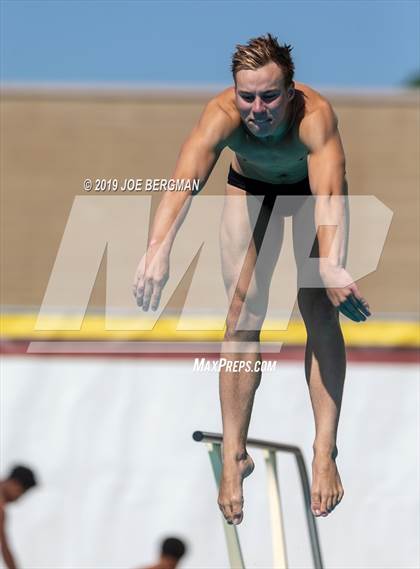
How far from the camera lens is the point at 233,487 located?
6023mm

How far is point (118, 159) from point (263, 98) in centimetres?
882

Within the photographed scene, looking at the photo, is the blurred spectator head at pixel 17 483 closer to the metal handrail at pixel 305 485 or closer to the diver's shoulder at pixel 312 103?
the metal handrail at pixel 305 485

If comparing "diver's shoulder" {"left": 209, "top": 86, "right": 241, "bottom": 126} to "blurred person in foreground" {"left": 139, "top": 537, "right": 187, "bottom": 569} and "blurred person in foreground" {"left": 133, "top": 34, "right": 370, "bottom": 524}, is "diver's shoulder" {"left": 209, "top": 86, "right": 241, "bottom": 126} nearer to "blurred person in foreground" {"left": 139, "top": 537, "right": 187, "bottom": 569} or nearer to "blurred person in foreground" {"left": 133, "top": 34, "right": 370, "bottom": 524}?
"blurred person in foreground" {"left": 133, "top": 34, "right": 370, "bottom": 524}

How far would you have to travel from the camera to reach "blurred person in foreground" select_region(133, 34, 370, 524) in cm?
544

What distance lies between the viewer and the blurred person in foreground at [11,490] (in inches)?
331

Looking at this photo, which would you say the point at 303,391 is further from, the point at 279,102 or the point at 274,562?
the point at 279,102

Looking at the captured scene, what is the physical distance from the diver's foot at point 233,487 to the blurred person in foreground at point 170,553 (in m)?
2.37

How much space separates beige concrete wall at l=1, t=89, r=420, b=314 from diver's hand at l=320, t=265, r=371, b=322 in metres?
8.18

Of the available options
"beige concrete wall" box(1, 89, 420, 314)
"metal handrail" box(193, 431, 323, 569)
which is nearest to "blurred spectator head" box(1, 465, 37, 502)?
"metal handrail" box(193, 431, 323, 569)

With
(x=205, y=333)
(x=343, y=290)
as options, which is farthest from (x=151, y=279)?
(x=205, y=333)

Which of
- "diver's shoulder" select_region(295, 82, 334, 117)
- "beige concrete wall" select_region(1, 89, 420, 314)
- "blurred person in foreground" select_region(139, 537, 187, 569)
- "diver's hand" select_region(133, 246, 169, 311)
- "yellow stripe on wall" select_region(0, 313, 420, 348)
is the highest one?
"beige concrete wall" select_region(1, 89, 420, 314)

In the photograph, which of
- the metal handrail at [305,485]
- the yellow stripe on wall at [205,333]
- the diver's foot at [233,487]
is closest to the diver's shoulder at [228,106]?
the diver's foot at [233,487]

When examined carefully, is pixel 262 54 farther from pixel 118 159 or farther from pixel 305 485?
pixel 118 159

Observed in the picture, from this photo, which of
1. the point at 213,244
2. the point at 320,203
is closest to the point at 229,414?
the point at 320,203
